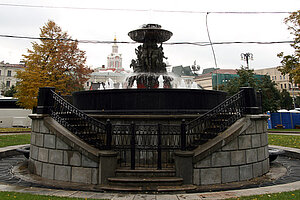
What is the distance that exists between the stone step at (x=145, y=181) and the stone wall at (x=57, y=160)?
0.73 metres

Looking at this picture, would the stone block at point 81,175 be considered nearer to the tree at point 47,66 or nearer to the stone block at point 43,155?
the stone block at point 43,155

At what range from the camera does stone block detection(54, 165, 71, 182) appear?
7.31 meters

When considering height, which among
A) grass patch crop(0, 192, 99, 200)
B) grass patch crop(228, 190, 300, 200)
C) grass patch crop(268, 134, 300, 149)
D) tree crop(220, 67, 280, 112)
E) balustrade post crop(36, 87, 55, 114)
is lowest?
grass patch crop(0, 192, 99, 200)

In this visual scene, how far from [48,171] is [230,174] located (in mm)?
6607

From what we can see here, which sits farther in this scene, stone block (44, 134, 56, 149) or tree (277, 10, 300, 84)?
tree (277, 10, 300, 84)

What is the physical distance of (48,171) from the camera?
7.73 metres

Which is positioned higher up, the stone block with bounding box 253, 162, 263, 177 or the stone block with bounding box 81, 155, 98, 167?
the stone block with bounding box 81, 155, 98, 167

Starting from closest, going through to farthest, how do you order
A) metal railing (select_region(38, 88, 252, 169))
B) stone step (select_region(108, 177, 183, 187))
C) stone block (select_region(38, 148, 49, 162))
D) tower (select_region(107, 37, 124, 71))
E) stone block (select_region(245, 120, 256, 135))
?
1. stone step (select_region(108, 177, 183, 187))
2. metal railing (select_region(38, 88, 252, 169))
3. stone block (select_region(245, 120, 256, 135))
4. stone block (select_region(38, 148, 49, 162))
5. tower (select_region(107, 37, 124, 71))

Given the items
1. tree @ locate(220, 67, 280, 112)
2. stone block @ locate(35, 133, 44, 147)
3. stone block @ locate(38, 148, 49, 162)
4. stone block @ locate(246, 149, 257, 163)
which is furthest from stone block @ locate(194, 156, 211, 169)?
tree @ locate(220, 67, 280, 112)

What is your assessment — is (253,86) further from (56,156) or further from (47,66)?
(56,156)

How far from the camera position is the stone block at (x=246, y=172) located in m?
7.41

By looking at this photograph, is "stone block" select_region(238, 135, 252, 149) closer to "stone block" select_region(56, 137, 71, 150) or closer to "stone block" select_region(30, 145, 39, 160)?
"stone block" select_region(56, 137, 71, 150)

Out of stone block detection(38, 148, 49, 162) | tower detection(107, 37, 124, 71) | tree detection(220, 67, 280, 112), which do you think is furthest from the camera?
tower detection(107, 37, 124, 71)

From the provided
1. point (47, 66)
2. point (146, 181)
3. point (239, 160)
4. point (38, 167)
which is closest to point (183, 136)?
point (146, 181)
